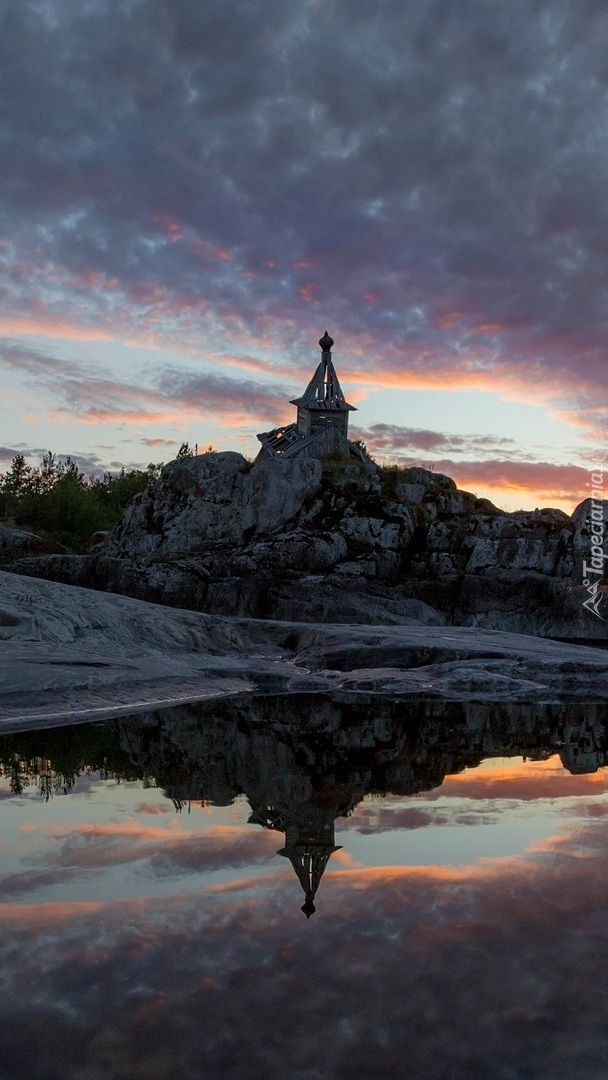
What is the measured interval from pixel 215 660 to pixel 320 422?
124 feet

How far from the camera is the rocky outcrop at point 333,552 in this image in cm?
3234

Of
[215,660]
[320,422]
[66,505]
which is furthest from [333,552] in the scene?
[66,505]

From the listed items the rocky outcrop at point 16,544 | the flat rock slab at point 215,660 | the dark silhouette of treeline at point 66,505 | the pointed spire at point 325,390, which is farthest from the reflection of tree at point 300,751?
the dark silhouette of treeline at point 66,505

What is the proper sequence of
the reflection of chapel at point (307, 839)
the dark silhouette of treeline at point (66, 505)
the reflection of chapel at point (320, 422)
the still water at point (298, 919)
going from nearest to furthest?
1. the still water at point (298, 919)
2. the reflection of chapel at point (307, 839)
3. the reflection of chapel at point (320, 422)
4. the dark silhouette of treeline at point (66, 505)

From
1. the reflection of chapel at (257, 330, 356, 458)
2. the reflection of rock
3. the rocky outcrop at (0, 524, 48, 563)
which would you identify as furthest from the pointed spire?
the reflection of rock

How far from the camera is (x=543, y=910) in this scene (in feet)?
10.3

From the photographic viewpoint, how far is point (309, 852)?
3.93 metres

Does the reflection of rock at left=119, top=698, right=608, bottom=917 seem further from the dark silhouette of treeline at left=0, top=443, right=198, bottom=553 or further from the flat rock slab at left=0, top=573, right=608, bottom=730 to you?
the dark silhouette of treeline at left=0, top=443, right=198, bottom=553

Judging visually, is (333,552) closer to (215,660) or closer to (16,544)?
(16,544)

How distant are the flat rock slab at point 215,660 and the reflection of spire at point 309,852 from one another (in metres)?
4.22

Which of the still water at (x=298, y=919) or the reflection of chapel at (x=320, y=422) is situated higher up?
the reflection of chapel at (x=320, y=422)

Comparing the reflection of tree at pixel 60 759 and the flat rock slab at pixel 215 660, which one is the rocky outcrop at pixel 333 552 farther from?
the reflection of tree at pixel 60 759

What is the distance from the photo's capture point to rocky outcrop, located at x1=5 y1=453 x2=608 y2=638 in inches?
1273

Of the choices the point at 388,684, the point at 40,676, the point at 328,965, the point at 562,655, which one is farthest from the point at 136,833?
the point at 562,655
